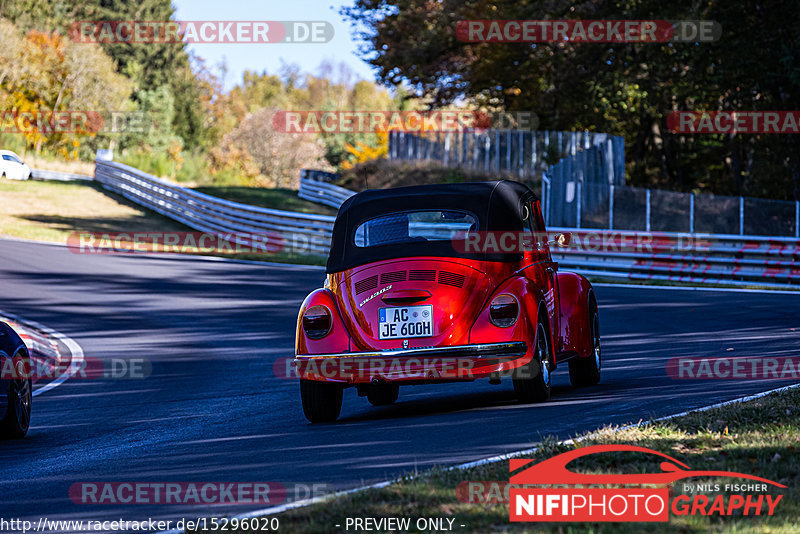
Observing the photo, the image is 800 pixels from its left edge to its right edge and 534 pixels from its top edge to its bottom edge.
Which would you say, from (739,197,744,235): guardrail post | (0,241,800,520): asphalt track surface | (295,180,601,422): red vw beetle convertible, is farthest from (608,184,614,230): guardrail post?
(295,180,601,422): red vw beetle convertible

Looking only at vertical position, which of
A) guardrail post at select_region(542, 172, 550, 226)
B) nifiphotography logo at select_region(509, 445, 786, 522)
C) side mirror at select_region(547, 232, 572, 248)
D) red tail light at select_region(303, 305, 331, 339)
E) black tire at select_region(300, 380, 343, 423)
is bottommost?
black tire at select_region(300, 380, 343, 423)

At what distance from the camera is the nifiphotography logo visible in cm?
523

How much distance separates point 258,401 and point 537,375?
3.39 metres

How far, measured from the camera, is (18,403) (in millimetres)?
9984

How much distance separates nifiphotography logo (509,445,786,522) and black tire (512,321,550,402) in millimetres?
3276

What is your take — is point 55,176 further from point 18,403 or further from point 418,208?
point 418,208

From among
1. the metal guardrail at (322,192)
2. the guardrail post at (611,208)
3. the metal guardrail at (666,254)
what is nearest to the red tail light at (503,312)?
the metal guardrail at (666,254)

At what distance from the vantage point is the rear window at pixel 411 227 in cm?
989


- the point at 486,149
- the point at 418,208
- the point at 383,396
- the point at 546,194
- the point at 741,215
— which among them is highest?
the point at 486,149

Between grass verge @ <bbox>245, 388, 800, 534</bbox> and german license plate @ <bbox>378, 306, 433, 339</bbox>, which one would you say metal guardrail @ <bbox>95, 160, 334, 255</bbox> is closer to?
german license plate @ <bbox>378, 306, 433, 339</bbox>

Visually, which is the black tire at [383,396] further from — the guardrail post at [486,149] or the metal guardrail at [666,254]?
the guardrail post at [486,149]

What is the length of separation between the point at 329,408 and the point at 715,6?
24721mm

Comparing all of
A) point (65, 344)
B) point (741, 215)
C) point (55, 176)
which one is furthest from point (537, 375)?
point (55, 176)

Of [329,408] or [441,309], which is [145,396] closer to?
[329,408]
